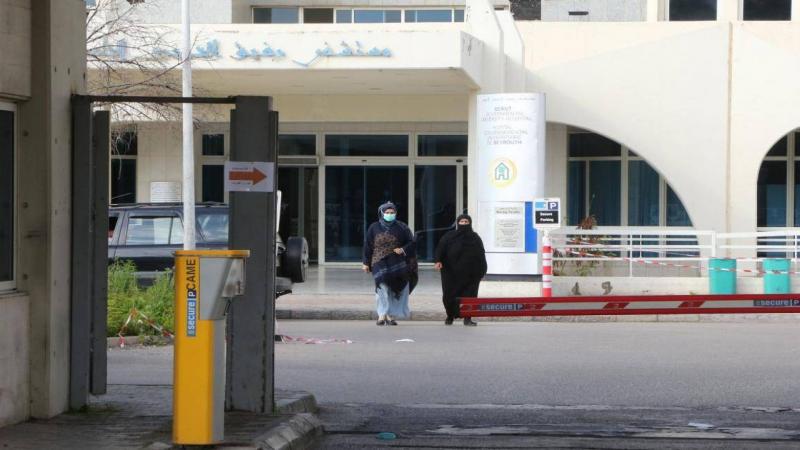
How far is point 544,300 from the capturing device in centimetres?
1059

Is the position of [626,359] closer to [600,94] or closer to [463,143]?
[600,94]

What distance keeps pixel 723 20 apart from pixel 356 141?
8.50m

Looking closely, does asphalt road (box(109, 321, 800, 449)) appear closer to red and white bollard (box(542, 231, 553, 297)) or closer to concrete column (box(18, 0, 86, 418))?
concrete column (box(18, 0, 86, 418))

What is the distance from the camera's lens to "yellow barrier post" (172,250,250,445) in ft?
24.3

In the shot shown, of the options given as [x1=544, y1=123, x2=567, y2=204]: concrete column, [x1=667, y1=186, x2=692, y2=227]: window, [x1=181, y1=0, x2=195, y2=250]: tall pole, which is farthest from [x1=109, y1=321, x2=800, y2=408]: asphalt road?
[x1=667, y1=186, x2=692, y2=227]: window

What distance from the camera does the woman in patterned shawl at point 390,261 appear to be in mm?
17969

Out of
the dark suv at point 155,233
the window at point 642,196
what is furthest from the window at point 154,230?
the window at point 642,196

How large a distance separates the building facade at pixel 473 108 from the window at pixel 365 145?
32 mm

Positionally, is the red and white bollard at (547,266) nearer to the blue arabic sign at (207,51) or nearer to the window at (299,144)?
the blue arabic sign at (207,51)

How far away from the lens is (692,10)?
93.6 feet

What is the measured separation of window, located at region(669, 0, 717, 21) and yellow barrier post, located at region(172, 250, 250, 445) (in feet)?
74.6

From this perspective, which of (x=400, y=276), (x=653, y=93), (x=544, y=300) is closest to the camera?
(x=544, y=300)

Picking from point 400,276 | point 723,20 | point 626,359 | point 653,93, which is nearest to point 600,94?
point 653,93

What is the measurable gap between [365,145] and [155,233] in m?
11.9
